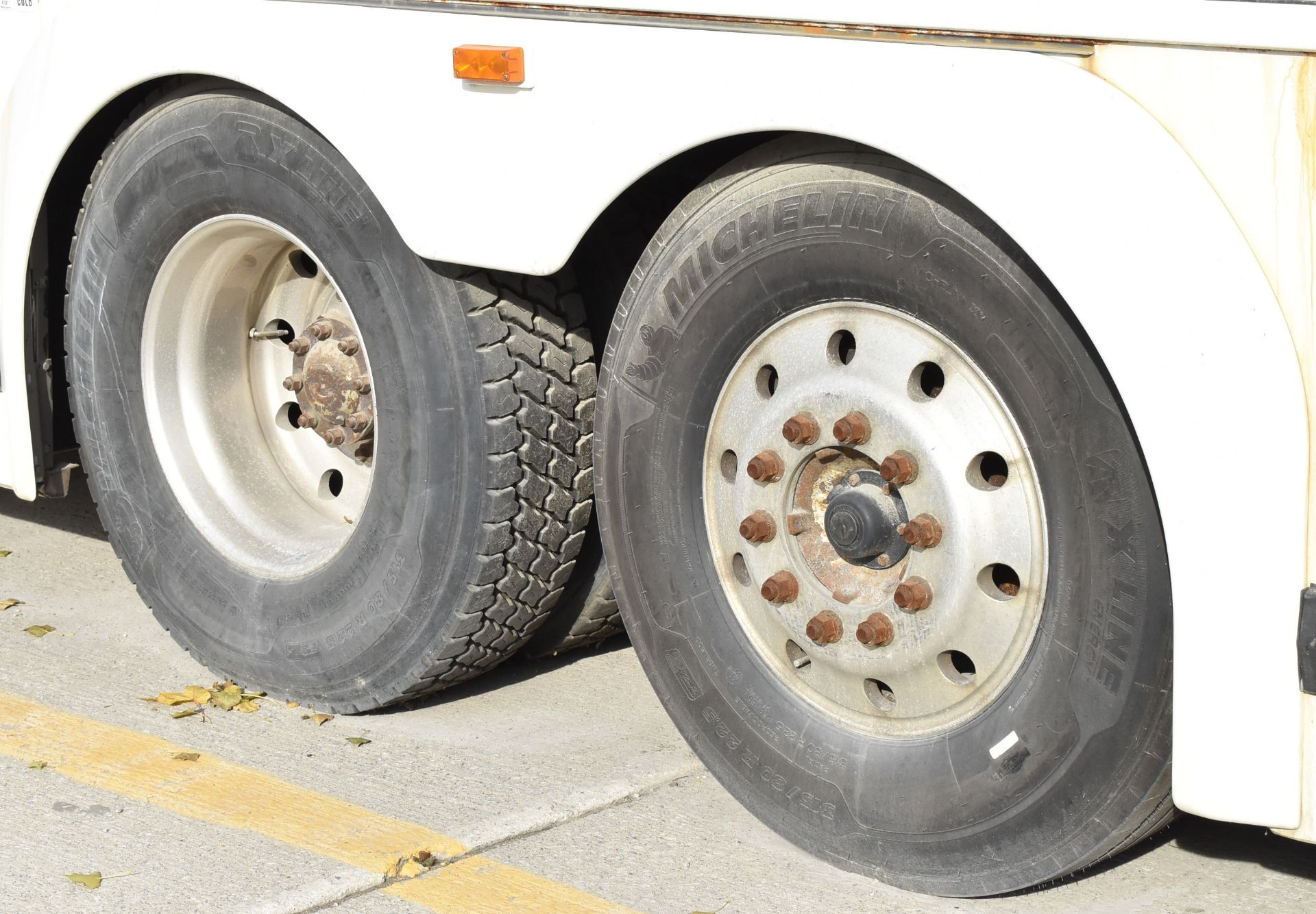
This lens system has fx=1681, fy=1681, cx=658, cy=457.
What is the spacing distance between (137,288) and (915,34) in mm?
2150

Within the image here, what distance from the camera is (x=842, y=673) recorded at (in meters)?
3.03

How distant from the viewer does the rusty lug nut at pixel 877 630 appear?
294 cm

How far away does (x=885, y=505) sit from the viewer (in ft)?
9.55

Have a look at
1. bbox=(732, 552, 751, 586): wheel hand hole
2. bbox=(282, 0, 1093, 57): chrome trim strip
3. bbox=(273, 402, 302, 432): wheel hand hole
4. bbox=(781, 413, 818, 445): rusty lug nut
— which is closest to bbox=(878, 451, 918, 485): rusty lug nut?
bbox=(781, 413, 818, 445): rusty lug nut

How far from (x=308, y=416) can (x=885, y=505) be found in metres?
1.61

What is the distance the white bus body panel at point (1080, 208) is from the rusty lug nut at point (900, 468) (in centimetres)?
43

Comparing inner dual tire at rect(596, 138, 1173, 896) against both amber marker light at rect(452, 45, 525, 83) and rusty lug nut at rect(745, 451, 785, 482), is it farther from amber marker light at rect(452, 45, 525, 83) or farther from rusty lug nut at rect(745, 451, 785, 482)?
amber marker light at rect(452, 45, 525, 83)

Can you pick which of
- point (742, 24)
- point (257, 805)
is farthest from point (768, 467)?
point (257, 805)

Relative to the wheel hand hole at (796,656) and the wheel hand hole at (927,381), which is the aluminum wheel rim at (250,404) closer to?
the wheel hand hole at (796,656)

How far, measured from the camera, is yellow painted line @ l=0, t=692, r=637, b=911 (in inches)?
121

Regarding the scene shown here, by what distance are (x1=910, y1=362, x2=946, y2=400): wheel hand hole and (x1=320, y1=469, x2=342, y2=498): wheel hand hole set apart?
5.78ft

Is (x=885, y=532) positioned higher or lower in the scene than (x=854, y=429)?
lower

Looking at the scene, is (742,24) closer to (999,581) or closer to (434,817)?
(999,581)

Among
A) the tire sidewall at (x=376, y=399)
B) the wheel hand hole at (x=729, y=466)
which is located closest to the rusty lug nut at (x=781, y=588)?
the wheel hand hole at (x=729, y=466)
